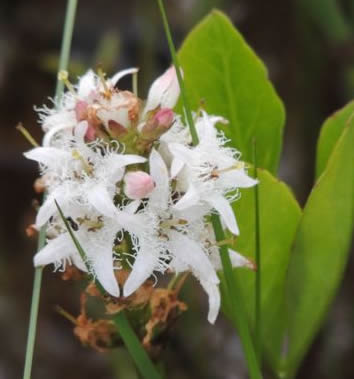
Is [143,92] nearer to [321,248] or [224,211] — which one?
[321,248]

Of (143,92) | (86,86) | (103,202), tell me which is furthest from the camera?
(143,92)

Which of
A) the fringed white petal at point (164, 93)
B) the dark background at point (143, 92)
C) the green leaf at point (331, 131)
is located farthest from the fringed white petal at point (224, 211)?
the dark background at point (143, 92)

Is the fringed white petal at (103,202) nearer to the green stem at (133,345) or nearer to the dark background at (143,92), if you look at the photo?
the green stem at (133,345)

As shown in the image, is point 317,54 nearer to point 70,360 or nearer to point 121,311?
point 70,360

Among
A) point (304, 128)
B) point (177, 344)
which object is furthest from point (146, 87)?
point (177, 344)

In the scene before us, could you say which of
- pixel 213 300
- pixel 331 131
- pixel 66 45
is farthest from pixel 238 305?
pixel 66 45

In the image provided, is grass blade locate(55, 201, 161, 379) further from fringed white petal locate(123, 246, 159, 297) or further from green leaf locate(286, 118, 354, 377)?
green leaf locate(286, 118, 354, 377)
